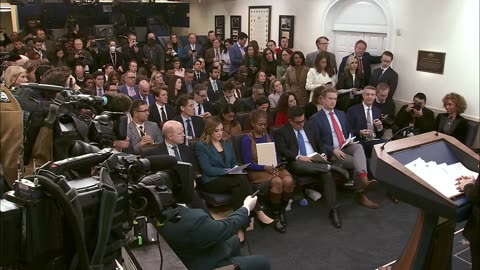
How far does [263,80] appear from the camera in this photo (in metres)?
7.17

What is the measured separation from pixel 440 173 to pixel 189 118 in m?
2.94

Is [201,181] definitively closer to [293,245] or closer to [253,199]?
[293,245]

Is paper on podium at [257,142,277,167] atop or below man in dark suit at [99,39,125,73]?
below

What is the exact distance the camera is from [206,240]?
2.61 m

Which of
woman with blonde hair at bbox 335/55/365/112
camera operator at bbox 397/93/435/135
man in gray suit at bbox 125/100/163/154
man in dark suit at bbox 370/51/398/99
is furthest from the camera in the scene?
woman with blonde hair at bbox 335/55/365/112

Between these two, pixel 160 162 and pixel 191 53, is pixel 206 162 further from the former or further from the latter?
pixel 191 53

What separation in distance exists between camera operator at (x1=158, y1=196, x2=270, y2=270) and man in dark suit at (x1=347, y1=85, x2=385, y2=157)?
2809mm

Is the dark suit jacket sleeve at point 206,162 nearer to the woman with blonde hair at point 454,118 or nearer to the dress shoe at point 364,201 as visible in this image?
the dress shoe at point 364,201

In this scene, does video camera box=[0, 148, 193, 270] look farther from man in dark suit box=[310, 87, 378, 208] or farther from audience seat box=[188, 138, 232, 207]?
man in dark suit box=[310, 87, 378, 208]

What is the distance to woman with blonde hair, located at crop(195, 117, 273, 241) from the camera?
4215 millimetres

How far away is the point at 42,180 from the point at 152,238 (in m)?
1.76

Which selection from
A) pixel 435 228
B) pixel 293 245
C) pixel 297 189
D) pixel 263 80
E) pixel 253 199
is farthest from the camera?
pixel 263 80

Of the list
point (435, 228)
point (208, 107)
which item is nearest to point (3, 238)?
point (435, 228)

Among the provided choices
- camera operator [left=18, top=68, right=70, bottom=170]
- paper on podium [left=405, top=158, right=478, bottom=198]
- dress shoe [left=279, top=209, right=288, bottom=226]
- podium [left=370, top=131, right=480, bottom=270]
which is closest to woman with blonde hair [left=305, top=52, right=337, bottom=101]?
dress shoe [left=279, top=209, right=288, bottom=226]
